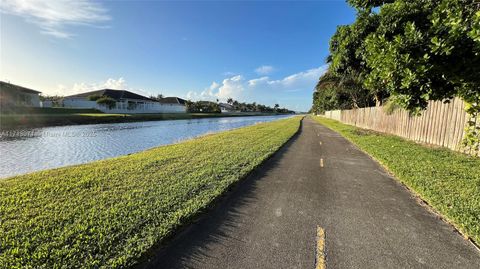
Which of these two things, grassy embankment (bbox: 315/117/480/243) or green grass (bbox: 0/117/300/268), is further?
grassy embankment (bbox: 315/117/480/243)

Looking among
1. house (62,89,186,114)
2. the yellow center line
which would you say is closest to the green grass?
the yellow center line

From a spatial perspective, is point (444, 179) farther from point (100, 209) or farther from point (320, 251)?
point (100, 209)

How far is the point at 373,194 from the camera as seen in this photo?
18.1ft

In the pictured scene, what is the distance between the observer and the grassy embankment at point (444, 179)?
4.21 m

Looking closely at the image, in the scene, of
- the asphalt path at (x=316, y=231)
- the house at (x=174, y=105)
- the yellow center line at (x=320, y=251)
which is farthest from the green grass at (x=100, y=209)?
the house at (x=174, y=105)

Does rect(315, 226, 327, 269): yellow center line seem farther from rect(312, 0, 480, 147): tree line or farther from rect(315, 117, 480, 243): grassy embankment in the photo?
rect(312, 0, 480, 147): tree line

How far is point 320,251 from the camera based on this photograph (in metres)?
3.29

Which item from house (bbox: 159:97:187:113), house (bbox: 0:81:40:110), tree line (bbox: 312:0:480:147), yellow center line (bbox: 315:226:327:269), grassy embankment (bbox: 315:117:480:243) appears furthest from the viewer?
house (bbox: 159:97:187:113)

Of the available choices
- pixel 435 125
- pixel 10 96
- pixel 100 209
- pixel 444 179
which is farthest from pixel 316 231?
pixel 10 96

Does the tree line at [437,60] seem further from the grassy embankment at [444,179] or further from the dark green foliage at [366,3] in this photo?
the dark green foliage at [366,3]

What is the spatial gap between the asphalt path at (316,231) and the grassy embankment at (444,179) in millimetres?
272

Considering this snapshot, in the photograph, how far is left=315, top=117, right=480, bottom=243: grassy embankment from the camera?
166 inches

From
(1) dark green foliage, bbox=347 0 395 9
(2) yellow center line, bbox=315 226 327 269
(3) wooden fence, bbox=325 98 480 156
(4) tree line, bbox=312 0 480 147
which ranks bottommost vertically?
(2) yellow center line, bbox=315 226 327 269

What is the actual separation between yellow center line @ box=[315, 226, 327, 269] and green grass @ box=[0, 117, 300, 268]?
2.24 meters
